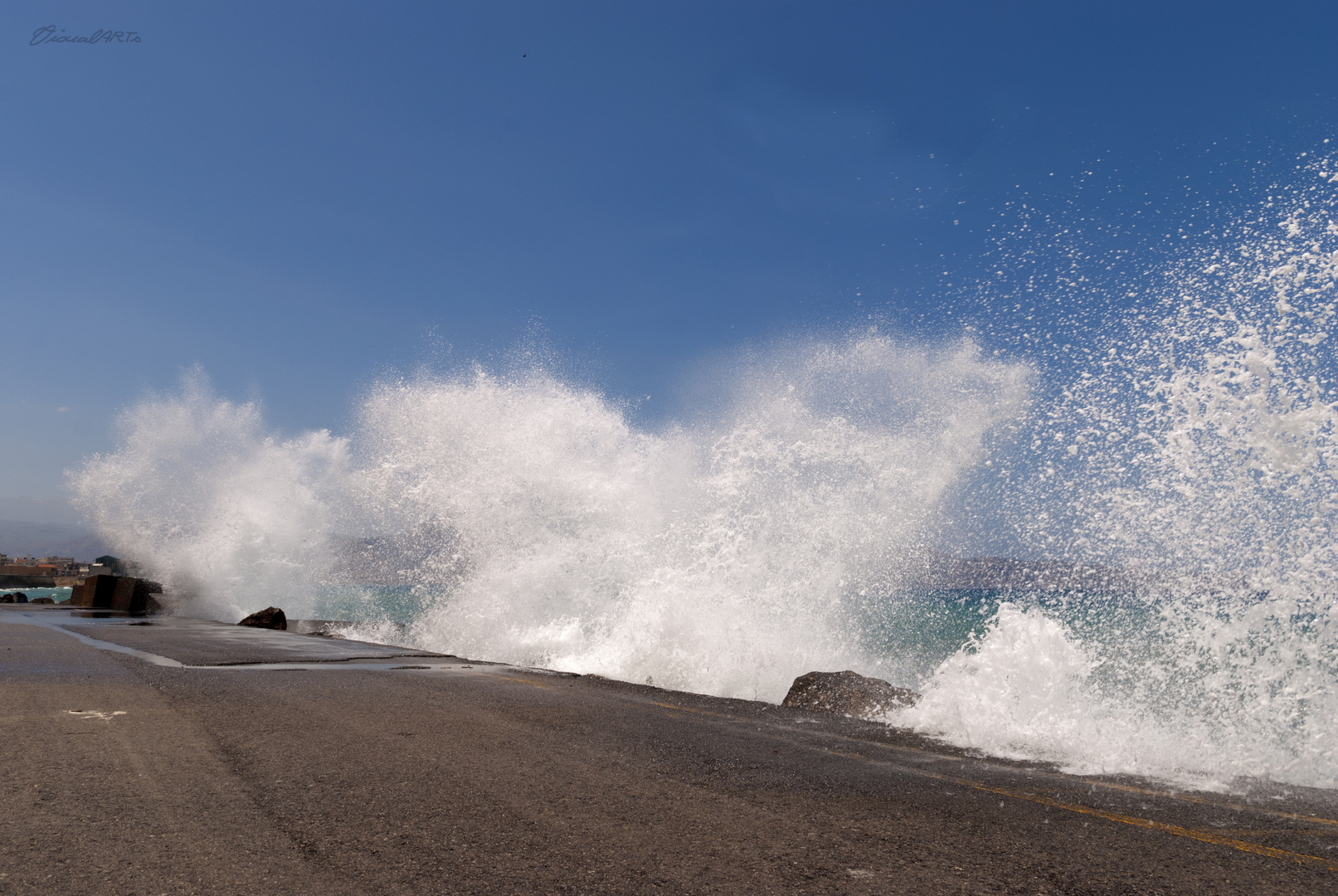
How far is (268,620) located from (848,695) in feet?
68.4

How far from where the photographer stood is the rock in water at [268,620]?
2383 centimetres

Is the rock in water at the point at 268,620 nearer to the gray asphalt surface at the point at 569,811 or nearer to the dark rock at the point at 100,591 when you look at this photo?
the dark rock at the point at 100,591

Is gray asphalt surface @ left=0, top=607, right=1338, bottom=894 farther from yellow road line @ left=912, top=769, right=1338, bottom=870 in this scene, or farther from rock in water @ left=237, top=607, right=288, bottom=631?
rock in water @ left=237, top=607, right=288, bottom=631

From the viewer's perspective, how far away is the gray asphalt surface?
327cm

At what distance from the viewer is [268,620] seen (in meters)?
23.9

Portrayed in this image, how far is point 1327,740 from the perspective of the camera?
595 centimetres

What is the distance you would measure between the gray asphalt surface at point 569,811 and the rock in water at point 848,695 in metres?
1.68

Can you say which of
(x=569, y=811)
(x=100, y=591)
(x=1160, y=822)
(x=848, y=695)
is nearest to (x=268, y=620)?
(x=100, y=591)

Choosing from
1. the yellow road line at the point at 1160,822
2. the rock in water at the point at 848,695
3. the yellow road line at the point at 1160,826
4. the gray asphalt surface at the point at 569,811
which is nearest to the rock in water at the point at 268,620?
the gray asphalt surface at the point at 569,811

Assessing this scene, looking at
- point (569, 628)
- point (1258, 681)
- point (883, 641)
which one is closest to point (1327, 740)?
point (1258, 681)

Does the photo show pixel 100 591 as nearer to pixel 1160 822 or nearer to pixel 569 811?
pixel 569 811

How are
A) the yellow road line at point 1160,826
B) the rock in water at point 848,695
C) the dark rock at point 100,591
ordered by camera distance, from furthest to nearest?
the dark rock at point 100,591, the rock in water at point 848,695, the yellow road line at point 1160,826

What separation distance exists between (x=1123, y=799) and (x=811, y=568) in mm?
11192

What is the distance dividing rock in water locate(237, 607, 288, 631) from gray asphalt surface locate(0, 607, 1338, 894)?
57.2 feet
